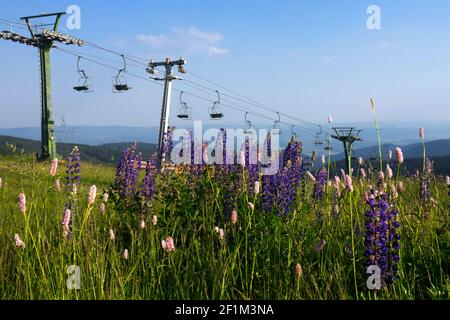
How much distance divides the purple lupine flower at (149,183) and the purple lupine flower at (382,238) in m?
2.78

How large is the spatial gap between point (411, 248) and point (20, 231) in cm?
373

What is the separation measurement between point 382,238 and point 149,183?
3028mm

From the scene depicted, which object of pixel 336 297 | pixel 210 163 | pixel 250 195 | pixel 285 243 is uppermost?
pixel 210 163

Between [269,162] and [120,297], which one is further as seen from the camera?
[269,162]

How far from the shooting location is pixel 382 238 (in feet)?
10.2

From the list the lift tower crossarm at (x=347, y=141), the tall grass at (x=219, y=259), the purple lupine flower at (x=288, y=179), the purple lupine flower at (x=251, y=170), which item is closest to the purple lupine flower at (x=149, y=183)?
the tall grass at (x=219, y=259)

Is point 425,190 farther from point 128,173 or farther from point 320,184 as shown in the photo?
point 128,173

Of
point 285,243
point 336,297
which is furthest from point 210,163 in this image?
point 336,297

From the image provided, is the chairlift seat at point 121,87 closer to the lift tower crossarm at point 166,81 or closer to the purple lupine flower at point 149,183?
the lift tower crossarm at point 166,81

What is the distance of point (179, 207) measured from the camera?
5.30 meters

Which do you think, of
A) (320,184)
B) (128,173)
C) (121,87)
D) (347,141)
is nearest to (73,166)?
(128,173)

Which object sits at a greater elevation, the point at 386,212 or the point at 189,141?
the point at 189,141
